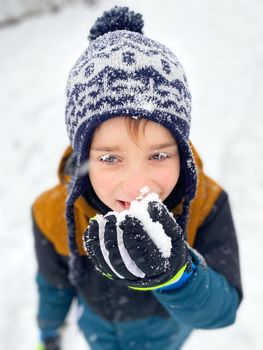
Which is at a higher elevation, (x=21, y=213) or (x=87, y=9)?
(x=87, y=9)

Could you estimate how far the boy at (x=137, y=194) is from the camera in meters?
1.24

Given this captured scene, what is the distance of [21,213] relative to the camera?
12.0ft

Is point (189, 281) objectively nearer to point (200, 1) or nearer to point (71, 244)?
point (71, 244)

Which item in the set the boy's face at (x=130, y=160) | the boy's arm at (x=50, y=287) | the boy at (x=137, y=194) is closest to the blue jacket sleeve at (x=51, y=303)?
the boy's arm at (x=50, y=287)

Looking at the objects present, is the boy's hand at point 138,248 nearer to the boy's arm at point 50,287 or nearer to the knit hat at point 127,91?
the knit hat at point 127,91

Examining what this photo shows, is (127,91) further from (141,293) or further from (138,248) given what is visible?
(141,293)

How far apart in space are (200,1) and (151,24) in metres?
2.07

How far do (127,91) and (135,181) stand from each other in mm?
297

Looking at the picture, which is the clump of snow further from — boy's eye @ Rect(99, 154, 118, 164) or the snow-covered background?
the snow-covered background

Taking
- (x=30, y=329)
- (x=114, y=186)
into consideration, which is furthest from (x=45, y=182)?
(x=114, y=186)

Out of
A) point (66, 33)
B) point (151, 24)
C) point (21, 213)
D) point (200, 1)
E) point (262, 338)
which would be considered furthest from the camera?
point (200, 1)

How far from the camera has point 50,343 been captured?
2.50 meters

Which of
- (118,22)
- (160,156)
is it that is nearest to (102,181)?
(160,156)

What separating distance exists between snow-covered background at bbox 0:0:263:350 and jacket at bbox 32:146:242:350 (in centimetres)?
67
